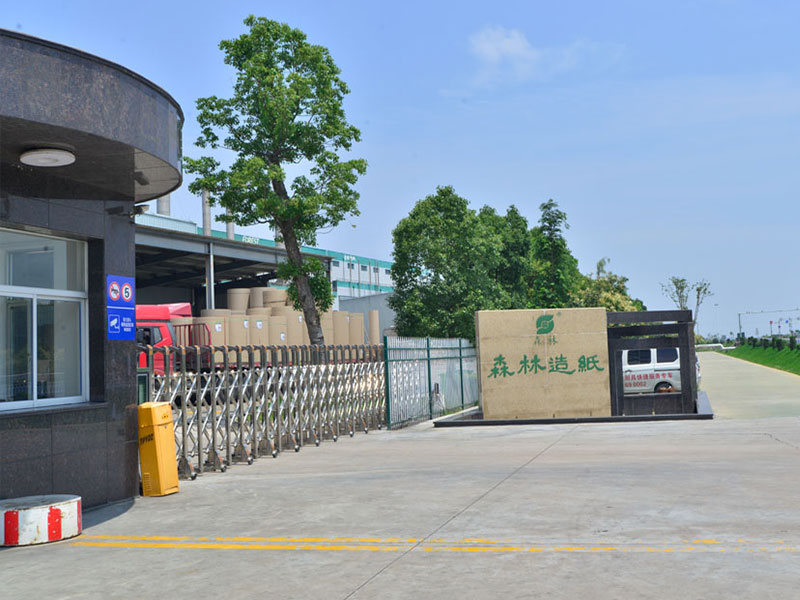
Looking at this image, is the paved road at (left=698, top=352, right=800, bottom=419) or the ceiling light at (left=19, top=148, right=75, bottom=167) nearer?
the ceiling light at (left=19, top=148, right=75, bottom=167)

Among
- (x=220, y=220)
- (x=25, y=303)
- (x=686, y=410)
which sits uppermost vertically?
(x=220, y=220)

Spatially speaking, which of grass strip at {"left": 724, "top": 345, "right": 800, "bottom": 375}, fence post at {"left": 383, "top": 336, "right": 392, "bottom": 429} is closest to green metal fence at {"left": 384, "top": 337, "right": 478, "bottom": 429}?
fence post at {"left": 383, "top": 336, "right": 392, "bottom": 429}

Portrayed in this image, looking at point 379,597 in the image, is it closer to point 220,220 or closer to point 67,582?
point 67,582

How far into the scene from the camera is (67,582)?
20.5 ft

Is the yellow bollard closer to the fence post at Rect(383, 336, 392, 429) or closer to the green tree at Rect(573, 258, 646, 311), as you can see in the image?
the fence post at Rect(383, 336, 392, 429)

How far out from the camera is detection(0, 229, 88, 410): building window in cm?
899

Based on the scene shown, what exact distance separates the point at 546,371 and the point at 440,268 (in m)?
18.0

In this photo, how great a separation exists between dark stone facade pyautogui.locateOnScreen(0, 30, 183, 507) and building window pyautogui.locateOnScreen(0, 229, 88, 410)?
15 cm

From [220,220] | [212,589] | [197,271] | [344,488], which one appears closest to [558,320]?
[220,220]

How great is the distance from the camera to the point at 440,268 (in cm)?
3931

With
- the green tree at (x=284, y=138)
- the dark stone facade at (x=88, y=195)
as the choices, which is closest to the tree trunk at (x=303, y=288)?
the green tree at (x=284, y=138)

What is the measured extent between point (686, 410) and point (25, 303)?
18.2 metres

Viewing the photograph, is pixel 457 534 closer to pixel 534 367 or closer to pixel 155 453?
pixel 155 453

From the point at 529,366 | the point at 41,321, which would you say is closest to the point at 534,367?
the point at 529,366
